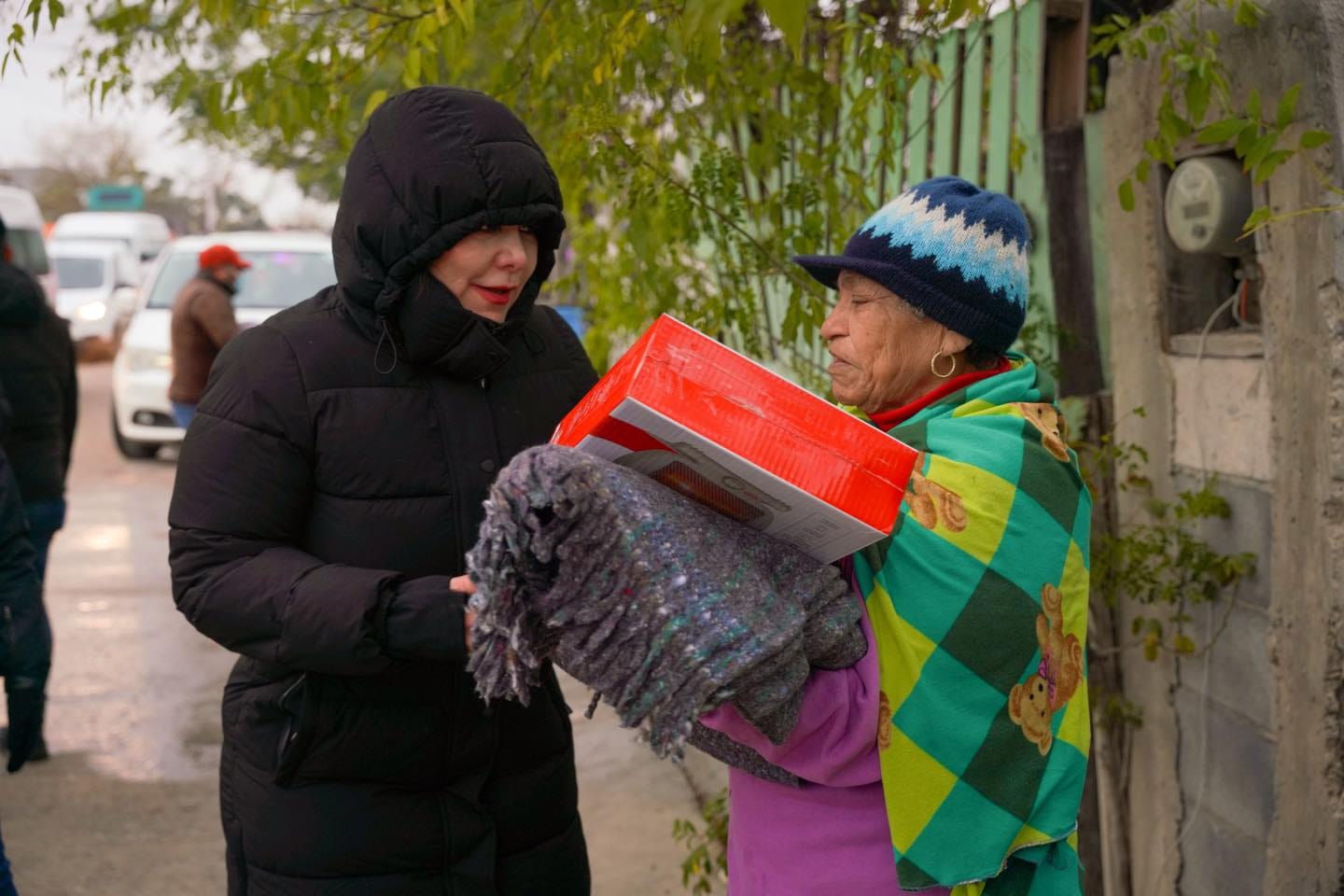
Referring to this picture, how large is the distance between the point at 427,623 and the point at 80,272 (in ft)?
73.1

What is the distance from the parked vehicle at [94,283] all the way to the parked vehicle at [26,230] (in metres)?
3.56

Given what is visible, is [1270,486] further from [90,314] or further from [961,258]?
[90,314]

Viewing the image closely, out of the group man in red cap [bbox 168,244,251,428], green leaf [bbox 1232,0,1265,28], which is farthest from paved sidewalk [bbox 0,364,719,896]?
green leaf [bbox 1232,0,1265,28]

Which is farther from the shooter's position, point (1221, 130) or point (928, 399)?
point (1221, 130)

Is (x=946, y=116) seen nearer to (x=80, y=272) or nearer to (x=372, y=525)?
(x=372, y=525)

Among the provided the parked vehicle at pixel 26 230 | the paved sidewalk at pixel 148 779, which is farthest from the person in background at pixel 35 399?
the parked vehicle at pixel 26 230

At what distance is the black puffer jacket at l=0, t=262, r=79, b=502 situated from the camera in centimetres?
501

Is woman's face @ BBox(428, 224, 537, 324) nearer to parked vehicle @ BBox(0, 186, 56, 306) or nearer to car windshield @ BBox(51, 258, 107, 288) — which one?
parked vehicle @ BBox(0, 186, 56, 306)

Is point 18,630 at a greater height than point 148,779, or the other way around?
point 18,630

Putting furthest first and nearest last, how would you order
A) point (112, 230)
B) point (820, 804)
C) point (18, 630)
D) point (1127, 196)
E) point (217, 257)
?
point (112, 230) → point (217, 257) → point (18, 630) → point (1127, 196) → point (820, 804)

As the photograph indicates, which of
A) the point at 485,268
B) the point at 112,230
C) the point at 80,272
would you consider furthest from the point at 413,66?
the point at 112,230

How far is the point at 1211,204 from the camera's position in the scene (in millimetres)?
2963

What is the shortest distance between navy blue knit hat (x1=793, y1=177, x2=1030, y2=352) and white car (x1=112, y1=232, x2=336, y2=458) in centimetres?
960

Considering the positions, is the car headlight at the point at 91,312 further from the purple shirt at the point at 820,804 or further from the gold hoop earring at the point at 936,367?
the gold hoop earring at the point at 936,367
